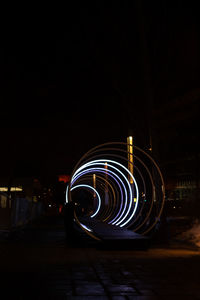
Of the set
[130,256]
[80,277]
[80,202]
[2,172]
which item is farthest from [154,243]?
[2,172]

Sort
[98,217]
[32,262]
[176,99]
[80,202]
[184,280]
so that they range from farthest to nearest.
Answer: [80,202] < [98,217] < [176,99] < [32,262] < [184,280]

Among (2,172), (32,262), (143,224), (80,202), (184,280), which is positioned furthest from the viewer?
(2,172)

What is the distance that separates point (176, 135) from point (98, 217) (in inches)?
502

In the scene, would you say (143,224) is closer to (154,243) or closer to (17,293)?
(154,243)

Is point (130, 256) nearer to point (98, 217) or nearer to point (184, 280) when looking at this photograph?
point (184, 280)

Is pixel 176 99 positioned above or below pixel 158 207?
above

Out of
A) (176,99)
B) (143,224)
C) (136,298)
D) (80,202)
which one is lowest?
(136,298)

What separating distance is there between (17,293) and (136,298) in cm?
171

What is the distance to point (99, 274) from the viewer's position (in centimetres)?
845

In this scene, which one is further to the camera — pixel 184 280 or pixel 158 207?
pixel 158 207

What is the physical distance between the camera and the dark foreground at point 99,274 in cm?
671

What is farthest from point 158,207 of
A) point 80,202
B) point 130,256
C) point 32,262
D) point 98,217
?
point 80,202

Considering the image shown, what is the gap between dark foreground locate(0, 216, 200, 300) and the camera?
671cm

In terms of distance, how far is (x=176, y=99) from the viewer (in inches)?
821
